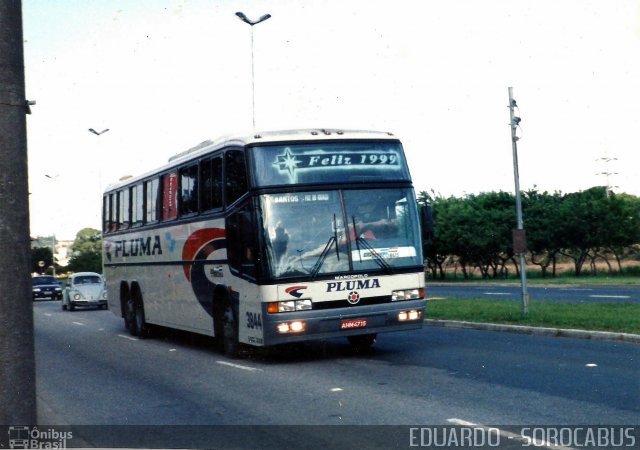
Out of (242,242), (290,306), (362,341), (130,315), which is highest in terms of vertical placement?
(242,242)

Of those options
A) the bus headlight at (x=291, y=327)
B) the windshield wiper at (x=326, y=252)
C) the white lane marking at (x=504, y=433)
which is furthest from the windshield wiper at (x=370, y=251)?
the white lane marking at (x=504, y=433)

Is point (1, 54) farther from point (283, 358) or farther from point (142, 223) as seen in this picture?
point (142, 223)

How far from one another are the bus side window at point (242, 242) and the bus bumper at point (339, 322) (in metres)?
0.88

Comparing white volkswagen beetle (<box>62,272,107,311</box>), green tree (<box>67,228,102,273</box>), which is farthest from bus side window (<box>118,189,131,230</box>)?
green tree (<box>67,228,102,273</box>)

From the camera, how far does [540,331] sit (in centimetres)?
1631

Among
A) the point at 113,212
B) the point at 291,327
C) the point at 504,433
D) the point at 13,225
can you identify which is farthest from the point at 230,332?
the point at 13,225

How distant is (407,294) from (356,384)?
2942 mm

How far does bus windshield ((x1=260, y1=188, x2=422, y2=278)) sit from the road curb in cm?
378

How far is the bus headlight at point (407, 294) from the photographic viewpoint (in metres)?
13.4

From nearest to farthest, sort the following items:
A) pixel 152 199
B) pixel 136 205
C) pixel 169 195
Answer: pixel 169 195 → pixel 152 199 → pixel 136 205

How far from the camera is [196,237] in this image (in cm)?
1577

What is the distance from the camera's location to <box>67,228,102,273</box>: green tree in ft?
304

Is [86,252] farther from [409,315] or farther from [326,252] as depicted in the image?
[326,252]

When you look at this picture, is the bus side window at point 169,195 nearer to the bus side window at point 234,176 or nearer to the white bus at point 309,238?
the white bus at point 309,238
